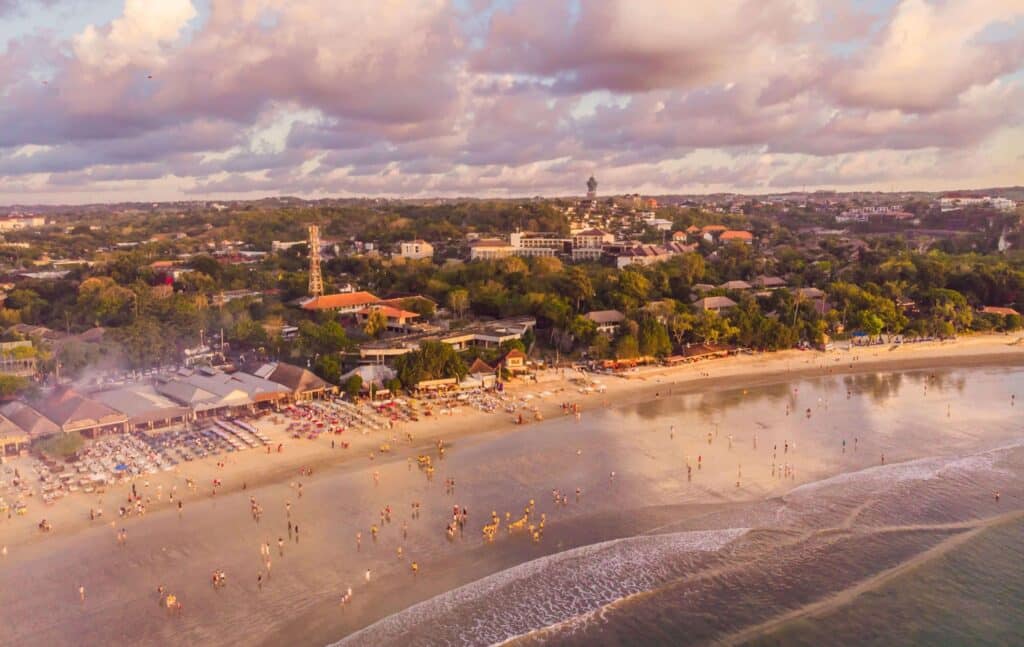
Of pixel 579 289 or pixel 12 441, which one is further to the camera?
pixel 579 289

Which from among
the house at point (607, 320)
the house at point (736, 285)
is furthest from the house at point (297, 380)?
the house at point (736, 285)

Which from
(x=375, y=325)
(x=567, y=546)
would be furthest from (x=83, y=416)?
(x=375, y=325)

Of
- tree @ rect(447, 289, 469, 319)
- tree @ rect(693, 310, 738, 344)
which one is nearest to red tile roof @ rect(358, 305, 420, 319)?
tree @ rect(447, 289, 469, 319)

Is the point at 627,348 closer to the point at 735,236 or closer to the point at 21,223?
the point at 735,236

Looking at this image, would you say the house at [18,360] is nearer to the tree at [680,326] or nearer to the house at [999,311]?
the tree at [680,326]

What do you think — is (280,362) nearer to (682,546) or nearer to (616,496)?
(616,496)

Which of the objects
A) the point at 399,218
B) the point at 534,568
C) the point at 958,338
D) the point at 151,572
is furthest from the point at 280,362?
the point at 399,218
